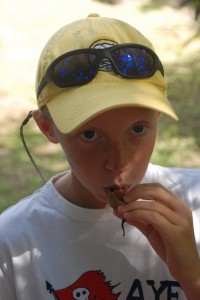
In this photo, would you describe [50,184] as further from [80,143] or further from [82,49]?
[82,49]

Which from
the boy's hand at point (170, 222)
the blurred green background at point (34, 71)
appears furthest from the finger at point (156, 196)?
the blurred green background at point (34, 71)

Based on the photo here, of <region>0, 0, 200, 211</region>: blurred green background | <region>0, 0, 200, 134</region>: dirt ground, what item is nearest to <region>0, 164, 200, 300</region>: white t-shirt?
<region>0, 0, 200, 211</region>: blurred green background

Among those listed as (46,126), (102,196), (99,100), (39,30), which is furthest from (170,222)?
(39,30)

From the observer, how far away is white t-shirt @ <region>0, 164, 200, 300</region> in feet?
4.87

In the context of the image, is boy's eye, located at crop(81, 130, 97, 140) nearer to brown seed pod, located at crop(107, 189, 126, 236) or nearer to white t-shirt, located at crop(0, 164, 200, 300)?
brown seed pod, located at crop(107, 189, 126, 236)

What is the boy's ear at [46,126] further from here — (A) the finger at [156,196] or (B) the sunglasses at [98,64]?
(A) the finger at [156,196]

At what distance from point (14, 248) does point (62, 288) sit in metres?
0.17

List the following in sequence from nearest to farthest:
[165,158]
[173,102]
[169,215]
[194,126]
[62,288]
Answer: [169,215]
[62,288]
[165,158]
[194,126]
[173,102]

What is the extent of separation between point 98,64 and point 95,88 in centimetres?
6

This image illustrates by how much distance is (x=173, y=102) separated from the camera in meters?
5.33

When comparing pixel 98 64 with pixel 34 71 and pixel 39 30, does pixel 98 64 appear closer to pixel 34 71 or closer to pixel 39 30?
pixel 34 71

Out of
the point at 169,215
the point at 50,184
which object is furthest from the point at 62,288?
the point at 169,215

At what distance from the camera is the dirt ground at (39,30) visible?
17.9ft

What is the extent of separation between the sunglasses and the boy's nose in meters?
0.18
